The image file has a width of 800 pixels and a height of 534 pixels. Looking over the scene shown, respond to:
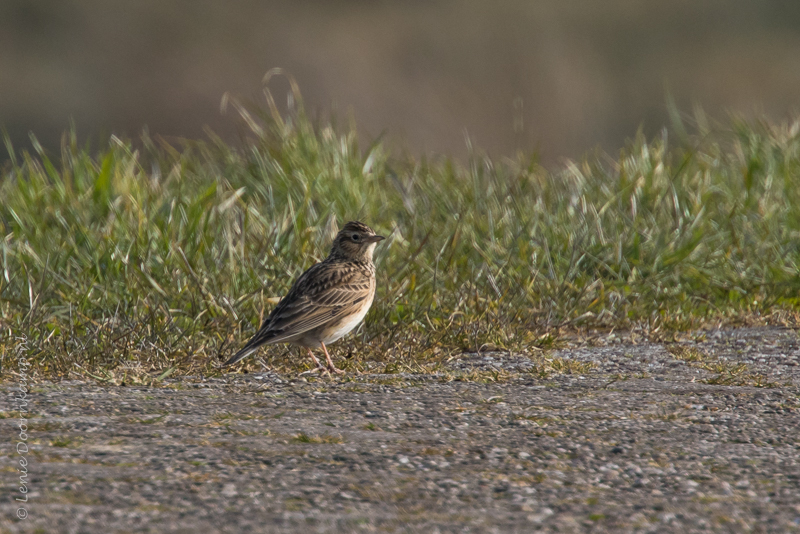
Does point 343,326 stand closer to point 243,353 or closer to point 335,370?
point 335,370

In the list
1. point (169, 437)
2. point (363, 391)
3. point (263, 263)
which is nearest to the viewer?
point (169, 437)

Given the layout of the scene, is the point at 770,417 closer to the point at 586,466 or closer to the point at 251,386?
the point at 586,466

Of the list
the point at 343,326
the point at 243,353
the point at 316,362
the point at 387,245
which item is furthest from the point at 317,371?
the point at 387,245

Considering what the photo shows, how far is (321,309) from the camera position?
222 inches

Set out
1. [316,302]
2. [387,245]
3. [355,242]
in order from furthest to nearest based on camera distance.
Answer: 1. [387,245]
2. [355,242]
3. [316,302]

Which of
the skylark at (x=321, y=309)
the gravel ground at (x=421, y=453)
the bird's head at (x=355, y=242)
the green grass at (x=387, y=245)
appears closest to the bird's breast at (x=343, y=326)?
the skylark at (x=321, y=309)

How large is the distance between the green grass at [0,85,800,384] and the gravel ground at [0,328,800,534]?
655 millimetres

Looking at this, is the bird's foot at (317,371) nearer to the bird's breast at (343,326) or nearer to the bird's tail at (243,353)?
the bird's breast at (343,326)

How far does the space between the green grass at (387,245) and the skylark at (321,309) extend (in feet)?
0.65

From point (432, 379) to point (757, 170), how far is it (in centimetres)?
559

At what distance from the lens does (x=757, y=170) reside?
31.9 ft

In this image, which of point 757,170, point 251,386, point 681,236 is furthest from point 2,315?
point 757,170

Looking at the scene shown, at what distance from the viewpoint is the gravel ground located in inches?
126

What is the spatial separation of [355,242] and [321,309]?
33.8 inches
